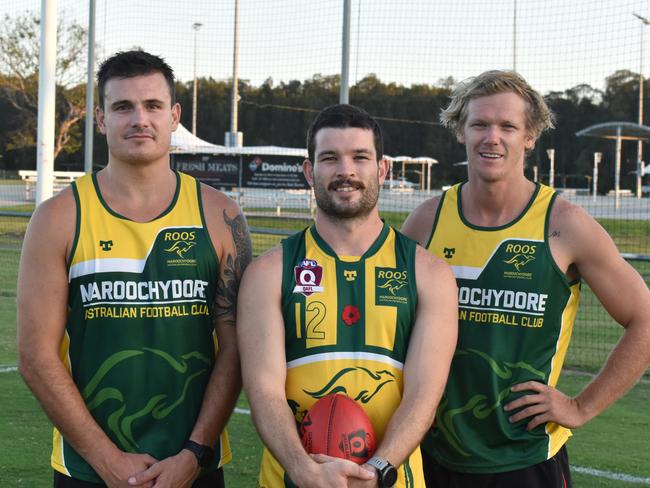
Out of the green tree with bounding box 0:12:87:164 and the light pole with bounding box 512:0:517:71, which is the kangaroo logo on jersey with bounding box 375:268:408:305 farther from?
the green tree with bounding box 0:12:87:164

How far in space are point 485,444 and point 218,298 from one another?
1080 millimetres

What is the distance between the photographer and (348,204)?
3008 millimetres

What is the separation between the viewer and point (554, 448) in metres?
3.36

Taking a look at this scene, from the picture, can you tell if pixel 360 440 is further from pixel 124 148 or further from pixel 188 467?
pixel 124 148

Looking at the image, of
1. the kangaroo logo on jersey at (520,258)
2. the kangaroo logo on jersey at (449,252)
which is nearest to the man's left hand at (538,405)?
the kangaroo logo on jersey at (520,258)

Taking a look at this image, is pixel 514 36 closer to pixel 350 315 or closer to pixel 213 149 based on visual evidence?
pixel 350 315

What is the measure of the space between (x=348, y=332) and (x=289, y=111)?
3208cm

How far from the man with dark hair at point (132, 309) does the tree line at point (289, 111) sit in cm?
1792

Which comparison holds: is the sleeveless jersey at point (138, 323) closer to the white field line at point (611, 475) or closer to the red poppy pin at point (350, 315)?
the red poppy pin at point (350, 315)

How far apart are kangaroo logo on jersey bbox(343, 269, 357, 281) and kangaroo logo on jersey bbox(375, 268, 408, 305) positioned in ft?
0.24

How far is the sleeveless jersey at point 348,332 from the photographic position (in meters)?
2.97

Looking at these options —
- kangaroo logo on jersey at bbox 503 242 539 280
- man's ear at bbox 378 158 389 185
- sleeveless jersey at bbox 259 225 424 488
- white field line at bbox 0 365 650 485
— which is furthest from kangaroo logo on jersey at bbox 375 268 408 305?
white field line at bbox 0 365 650 485

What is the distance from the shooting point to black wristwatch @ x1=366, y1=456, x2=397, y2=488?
108 inches

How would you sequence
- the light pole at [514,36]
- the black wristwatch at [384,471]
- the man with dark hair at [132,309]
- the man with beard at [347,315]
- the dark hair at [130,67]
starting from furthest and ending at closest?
the light pole at [514,36] < the dark hair at [130,67] < the man with dark hair at [132,309] < the man with beard at [347,315] < the black wristwatch at [384,471]
